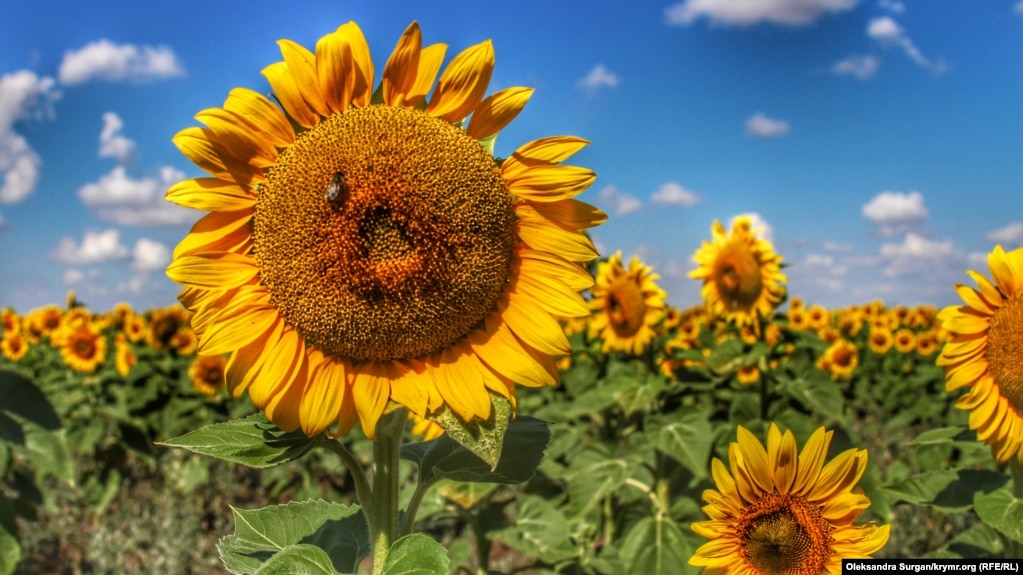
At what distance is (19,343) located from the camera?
36.5 feet

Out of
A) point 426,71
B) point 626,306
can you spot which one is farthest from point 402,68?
point 626,306

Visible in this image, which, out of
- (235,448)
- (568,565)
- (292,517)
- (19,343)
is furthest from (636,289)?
(19,343)

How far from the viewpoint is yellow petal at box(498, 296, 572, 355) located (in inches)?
65.4

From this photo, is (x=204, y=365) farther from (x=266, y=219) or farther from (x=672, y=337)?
(x=266, y=219)

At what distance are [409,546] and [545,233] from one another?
2.21 feet

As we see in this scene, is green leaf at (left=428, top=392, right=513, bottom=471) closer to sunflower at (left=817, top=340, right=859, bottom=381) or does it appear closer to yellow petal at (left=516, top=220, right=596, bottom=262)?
yellow petal at (left=516, top=220, right=596, bottom=262)

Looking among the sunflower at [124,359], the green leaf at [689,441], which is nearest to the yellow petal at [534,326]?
the green leaf at [689,441]

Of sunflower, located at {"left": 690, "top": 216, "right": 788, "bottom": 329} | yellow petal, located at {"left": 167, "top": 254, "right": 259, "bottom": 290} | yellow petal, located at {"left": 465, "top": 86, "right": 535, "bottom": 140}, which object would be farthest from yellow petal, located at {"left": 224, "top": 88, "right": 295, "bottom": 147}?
sunflower, located at {"left": 690, "top": 216, "right": 788, "bottom": 329}

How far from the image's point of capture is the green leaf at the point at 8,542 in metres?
4.32

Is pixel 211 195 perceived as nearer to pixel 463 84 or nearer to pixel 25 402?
pixel 463 84

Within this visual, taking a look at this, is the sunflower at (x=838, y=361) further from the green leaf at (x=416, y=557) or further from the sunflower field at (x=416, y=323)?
the green leaf at (x=416, y=557)

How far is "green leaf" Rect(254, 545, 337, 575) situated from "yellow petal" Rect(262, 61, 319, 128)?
84 centimetres

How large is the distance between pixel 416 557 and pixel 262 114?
2.98ft

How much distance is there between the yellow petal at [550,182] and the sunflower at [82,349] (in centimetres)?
906
